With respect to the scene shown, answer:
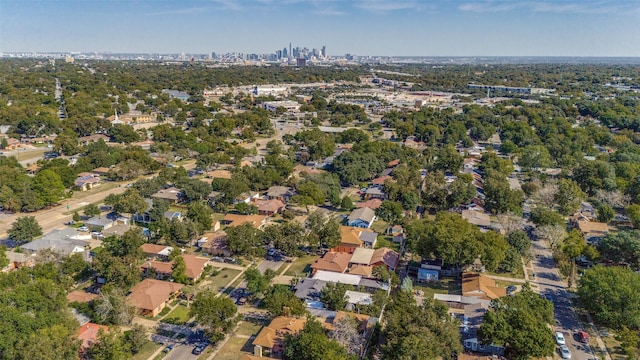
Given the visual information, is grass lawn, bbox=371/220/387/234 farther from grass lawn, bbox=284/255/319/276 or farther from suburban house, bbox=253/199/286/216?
suburban house, bbox=253/199/286/216

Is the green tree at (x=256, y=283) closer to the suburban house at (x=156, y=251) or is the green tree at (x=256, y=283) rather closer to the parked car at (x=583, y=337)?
the suburban house at (x=156, y=251)

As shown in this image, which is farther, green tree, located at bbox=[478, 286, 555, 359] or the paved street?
the paved street

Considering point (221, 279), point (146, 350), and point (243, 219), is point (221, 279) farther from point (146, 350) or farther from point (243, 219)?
point (243, 219)

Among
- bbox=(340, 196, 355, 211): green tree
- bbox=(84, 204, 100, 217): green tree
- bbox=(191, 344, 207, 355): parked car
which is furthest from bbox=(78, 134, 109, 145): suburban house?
bbox=(191, 344, 207, 355): parked car

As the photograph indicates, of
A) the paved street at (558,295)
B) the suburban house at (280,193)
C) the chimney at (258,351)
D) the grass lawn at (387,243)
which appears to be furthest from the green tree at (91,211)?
the paved street at (558,295)

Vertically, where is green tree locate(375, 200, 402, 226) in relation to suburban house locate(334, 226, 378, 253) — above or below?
above

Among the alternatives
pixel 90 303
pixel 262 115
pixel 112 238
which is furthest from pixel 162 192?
pixel 262 115
